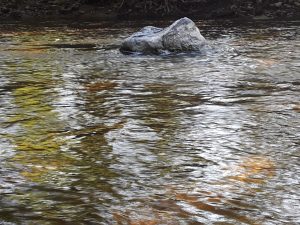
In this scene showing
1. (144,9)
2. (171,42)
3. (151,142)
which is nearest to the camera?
(151,142)

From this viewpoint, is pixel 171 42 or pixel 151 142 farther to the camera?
pixel 171 42

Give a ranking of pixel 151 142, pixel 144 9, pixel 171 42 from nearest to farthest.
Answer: pixel 151 142 → pixel 171 42 → pixel 144 9

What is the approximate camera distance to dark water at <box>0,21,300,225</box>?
314cm

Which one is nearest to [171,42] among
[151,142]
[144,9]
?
[151,142]

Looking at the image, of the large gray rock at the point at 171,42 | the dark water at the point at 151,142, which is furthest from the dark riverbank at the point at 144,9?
the dark water at the point at 151,142

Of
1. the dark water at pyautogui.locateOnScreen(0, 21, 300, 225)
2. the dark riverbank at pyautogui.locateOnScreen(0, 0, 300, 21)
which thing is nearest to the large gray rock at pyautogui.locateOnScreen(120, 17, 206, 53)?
the dark water at pyautogui.locateOnScreen(0, 21, 300, 225)

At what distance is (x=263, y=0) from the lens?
1980cm

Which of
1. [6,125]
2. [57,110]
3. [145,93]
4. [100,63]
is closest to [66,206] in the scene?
[6,125]

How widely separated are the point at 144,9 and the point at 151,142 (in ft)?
53.9

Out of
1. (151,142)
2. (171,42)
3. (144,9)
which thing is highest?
(144,9)

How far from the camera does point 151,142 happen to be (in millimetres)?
4398

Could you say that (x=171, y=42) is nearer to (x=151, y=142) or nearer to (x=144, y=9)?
(x=151, y=142)

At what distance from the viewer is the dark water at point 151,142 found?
314 centimetres

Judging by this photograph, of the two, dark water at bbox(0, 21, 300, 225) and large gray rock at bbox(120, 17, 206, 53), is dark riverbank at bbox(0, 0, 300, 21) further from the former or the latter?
dark water at bbox(0, 21, 300, 225)
